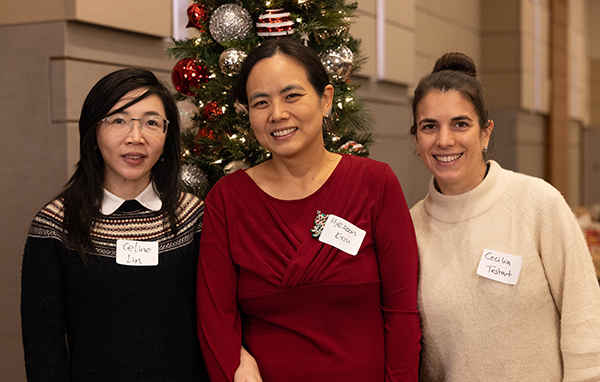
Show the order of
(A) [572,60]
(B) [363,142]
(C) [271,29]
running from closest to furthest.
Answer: (C) [271,29] → (B) [363,142] → (A) [572,60]

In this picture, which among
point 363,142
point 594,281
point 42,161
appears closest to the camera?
point 594,281

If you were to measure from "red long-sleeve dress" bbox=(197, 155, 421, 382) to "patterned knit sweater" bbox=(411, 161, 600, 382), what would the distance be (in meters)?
0.14

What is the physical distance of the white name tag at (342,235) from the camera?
149cm

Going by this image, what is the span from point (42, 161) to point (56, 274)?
1.43m

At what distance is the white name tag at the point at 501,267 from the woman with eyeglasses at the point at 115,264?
0.86 meters

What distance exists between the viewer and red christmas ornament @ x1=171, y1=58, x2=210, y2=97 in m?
2.30

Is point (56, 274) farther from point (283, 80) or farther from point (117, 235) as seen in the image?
point (283, 80)

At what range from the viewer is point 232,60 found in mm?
2096

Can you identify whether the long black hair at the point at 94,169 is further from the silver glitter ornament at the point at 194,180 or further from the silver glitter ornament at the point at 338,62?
the silver glitter ornament at the point at 338,62

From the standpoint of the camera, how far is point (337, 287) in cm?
148

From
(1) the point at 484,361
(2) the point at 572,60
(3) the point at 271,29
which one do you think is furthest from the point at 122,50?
(2) the point at 572,60

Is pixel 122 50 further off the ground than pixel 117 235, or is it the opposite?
pixel 122 50

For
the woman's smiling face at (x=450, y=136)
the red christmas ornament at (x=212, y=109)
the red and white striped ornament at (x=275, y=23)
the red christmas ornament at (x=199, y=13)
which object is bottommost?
the woman's smiling face at (x=450, y=136)

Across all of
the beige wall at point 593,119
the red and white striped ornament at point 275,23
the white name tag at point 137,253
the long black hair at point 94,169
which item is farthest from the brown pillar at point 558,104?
the white name tag at point 137,253
